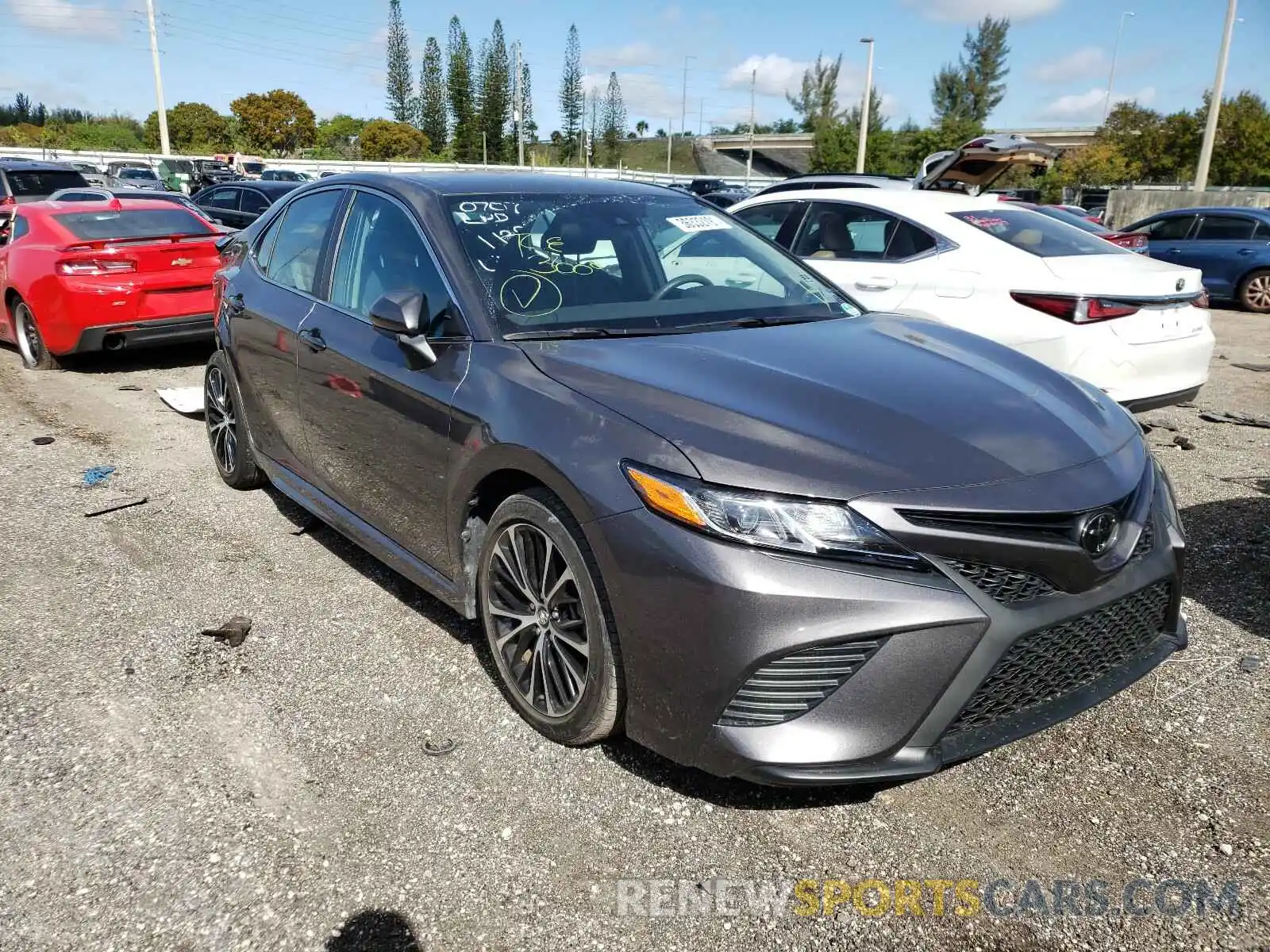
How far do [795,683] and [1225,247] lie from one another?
15709 mm

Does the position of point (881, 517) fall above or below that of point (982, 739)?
above

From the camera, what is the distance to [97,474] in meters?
5.79

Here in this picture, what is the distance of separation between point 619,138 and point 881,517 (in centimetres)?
11157

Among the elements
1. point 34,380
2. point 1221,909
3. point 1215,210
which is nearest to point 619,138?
point 1215,210

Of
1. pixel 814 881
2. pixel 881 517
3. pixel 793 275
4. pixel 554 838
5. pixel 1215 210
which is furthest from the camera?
pixel 1215 210

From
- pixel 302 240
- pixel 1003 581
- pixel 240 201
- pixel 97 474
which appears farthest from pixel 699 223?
pixel 240 201

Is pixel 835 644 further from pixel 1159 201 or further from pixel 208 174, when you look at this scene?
pixel 208 174

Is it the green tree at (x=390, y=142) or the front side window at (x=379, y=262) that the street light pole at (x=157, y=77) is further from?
the front side window at (x=379, y=262)

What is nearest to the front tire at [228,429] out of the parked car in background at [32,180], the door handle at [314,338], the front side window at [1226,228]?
the door handle at [314,338]

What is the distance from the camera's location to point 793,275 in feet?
13.1

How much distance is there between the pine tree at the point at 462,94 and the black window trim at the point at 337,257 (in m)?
92.7

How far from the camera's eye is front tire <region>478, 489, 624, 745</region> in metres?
2.62

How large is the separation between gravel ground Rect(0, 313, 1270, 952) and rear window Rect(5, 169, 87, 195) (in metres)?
14.4

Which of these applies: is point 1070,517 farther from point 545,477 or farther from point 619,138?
point 619,138
